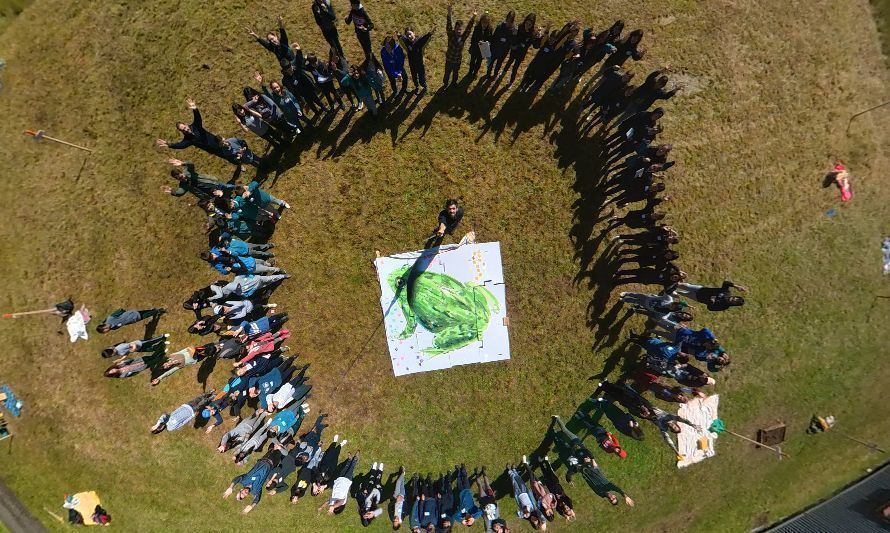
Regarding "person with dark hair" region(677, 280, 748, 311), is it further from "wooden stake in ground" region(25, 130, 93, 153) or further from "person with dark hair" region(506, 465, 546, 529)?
"wooden stake in ground" region(25, 130, 93, 153)

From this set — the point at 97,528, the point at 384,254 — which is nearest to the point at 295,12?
the point at 384,254

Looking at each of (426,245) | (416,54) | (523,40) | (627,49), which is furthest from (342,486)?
(627,49)

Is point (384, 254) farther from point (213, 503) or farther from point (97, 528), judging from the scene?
point (97, 528)

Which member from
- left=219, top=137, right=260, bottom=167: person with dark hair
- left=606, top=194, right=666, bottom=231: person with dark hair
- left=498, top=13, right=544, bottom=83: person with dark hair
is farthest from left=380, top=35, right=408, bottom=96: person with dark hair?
left=606, top=194, right=666, bottom=231: person with dark hair

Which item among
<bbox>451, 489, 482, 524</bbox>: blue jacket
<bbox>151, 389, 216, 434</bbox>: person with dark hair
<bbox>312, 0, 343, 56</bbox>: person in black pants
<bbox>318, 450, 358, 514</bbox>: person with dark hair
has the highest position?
<bbox>312, 0, 343, 56</bbox>: person in black pants

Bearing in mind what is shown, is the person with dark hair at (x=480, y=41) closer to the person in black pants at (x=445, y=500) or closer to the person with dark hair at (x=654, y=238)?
the person with dark hair at (x=654, y=238)
